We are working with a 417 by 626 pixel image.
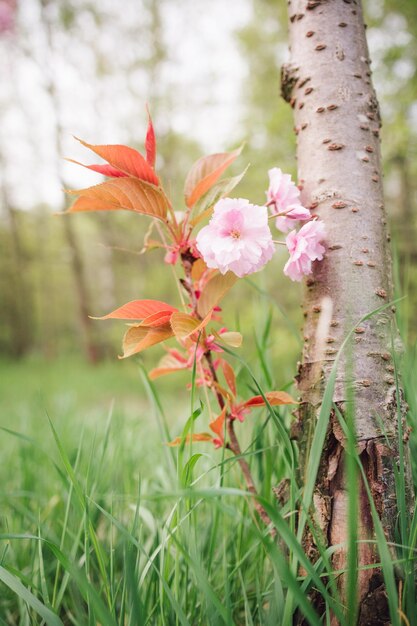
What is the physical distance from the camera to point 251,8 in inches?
218

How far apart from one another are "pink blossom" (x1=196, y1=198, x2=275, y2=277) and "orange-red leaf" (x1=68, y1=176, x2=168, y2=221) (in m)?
0.11

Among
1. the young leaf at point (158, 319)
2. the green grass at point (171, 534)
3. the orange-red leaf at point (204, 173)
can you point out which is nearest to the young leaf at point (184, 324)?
the young leaf at point (158, 319)

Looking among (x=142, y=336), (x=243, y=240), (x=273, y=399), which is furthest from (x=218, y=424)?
(x=243, y=240)

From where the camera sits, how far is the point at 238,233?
64 cm

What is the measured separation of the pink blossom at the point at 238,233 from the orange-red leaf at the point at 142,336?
148 millimetres

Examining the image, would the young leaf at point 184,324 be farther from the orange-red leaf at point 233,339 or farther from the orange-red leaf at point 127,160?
the orange-red leaf at point 127,160

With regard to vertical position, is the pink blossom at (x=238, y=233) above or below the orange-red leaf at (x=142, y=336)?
above

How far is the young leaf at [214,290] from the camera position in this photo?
2.32 feet

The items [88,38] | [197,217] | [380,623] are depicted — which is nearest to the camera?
[380,623]

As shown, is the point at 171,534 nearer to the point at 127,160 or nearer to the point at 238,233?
the point at 238,233

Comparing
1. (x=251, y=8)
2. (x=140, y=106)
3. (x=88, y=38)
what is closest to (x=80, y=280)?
(x=140, y=106)

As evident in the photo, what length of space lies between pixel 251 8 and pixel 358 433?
663 cm

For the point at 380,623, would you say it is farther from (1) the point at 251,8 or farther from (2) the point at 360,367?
(1) the point at 251,8

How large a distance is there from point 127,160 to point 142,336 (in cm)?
30
